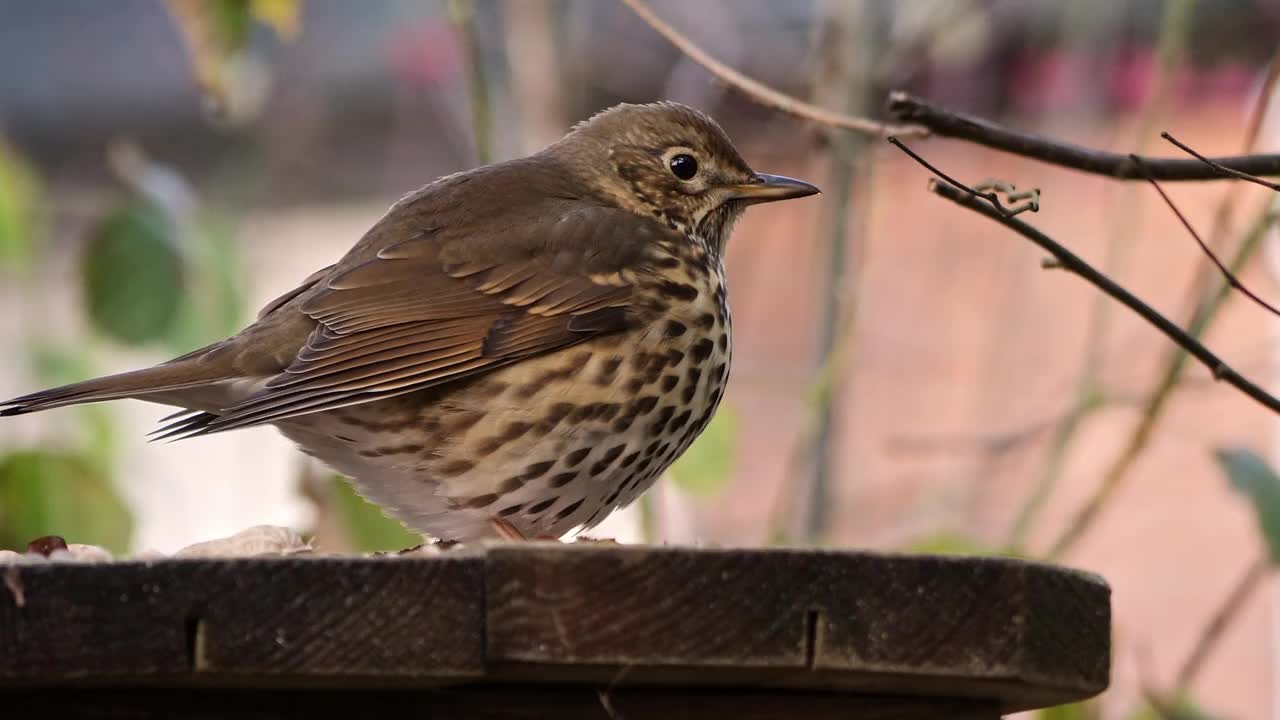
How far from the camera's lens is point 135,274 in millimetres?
3373

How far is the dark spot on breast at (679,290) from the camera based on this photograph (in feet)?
9.85

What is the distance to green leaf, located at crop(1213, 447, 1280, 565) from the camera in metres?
2.82

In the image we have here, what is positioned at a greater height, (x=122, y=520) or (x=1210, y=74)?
(x=1210, y=74)

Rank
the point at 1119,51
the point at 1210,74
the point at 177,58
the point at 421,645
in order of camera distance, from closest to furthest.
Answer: the point at 421,645 → the point at 1119,51 → the point at 1210,74 → the point at 177,58

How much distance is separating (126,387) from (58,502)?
0.43 metres

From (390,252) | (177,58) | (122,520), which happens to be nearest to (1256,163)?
(390,252)

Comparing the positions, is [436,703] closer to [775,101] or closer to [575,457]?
[575,457]

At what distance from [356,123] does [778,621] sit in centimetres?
685

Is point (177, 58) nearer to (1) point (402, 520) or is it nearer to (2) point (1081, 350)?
(2) point (1081, 350)

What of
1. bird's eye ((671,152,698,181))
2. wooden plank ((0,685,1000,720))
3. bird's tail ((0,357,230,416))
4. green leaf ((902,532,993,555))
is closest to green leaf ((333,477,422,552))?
bird's tail ((0,357,230,416))

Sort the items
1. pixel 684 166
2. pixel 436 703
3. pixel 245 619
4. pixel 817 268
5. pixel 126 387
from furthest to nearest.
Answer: pixel 817 268 → pixel 684 166 → pixel 126 387 → pixel 436 703 → pixel 245 619

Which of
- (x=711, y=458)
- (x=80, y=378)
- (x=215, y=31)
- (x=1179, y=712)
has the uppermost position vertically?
(x=215, y=31)

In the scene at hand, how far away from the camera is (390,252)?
308 centimetres

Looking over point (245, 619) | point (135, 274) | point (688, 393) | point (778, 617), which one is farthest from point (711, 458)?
point (245, 619)
